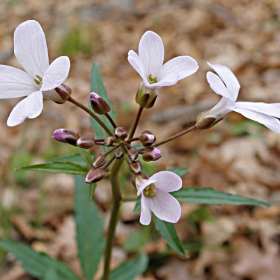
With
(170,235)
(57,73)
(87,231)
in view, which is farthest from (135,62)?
(87,231)

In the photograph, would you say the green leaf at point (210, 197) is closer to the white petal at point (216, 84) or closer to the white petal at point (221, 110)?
the white petal at point (221, 110)

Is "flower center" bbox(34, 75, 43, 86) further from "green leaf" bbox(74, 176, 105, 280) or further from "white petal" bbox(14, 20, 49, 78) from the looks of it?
"green leaf" bbox(74, 176, 105, 280)

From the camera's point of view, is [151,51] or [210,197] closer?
[151,51]

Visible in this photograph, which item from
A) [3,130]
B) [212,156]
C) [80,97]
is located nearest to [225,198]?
[212,156]

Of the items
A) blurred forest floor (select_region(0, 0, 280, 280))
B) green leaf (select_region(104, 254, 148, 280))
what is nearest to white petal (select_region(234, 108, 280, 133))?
green leaf (select_region(104, 254, 148, 280))

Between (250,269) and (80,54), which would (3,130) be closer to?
(80,54)

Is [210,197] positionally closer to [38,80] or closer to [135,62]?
[135,62]
